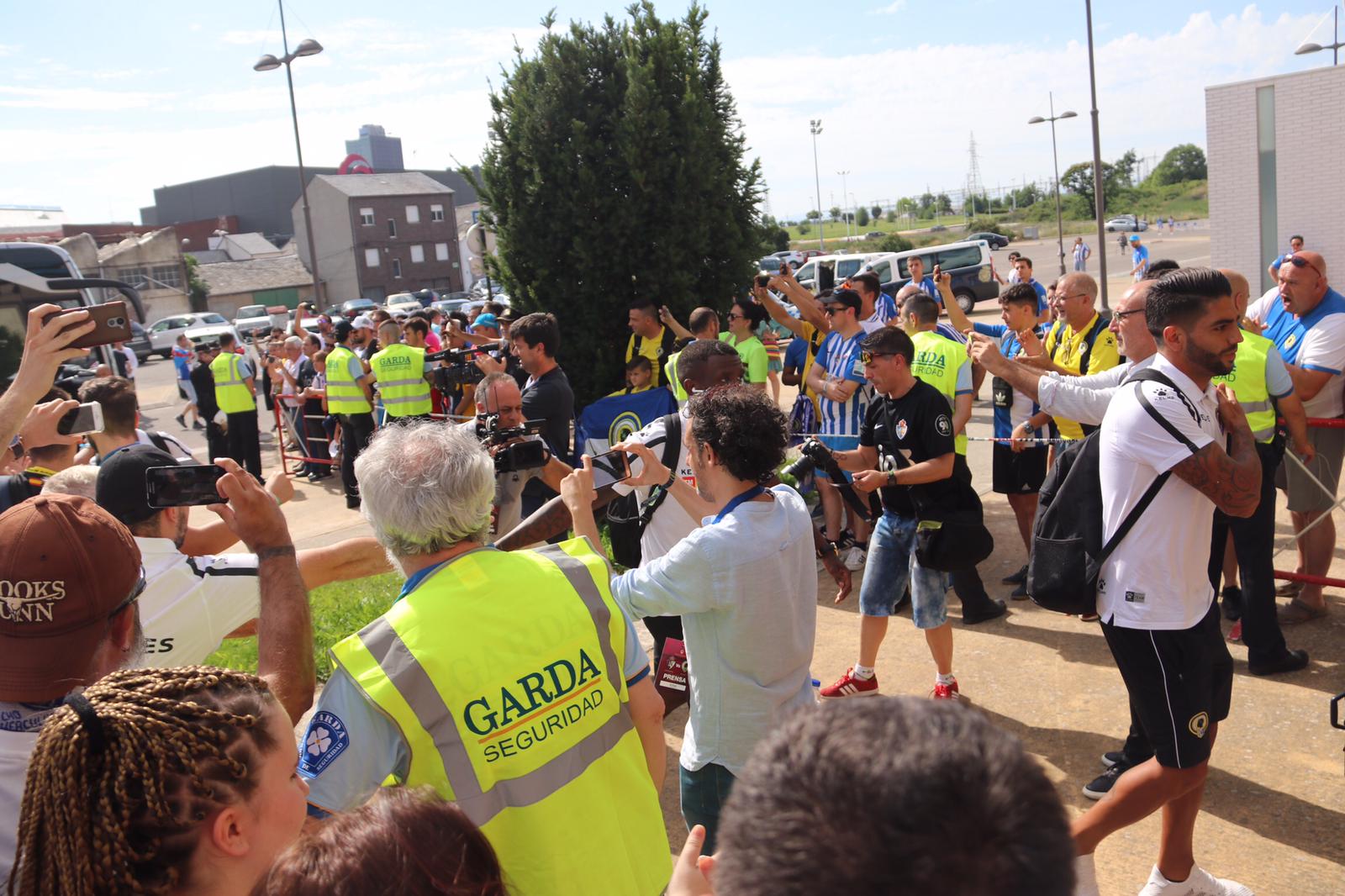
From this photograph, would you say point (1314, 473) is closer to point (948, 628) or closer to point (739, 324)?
point (948, 628)

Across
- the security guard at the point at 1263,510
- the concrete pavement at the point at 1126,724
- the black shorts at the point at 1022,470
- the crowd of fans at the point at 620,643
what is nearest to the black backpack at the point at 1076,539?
the crowd of fans at the point at 620,643

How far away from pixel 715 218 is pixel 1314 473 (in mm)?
5162

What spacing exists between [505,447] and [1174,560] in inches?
90.1

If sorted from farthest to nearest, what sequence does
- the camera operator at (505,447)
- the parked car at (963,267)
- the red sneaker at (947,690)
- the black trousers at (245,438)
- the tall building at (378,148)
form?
1. the tall building at (378,148)
2. the parked car at (963,267)
3. the black trousers at (245,438)
4. the red sneaker at (947,690)
5. the camera operator at (505,447)

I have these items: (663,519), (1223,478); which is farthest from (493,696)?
(1223,478)

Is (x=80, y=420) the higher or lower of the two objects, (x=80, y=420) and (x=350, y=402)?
the higher

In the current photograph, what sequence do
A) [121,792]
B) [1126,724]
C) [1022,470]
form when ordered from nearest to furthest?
1. [121,792]
2. [1126,724]
3. [1022,470]

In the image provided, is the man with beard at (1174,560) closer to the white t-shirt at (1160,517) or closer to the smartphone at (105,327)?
the white t-shirt at (1160,517)

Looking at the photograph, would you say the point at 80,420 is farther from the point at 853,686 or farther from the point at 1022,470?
the point at 1022,470

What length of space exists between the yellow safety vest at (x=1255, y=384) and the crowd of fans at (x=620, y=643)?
0.02 metres

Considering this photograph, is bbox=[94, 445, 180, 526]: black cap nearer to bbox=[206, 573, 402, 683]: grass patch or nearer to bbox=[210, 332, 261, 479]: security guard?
bbox=[206, 573, 402, 683]: grass patch

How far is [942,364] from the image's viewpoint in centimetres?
630

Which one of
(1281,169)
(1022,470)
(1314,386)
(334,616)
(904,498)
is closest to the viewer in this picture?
(904,498)

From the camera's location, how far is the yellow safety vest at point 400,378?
10219 mm
